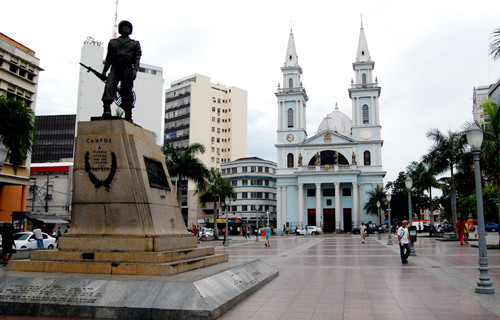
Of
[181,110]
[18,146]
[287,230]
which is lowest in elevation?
[287,230]

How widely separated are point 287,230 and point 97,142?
51.1 m

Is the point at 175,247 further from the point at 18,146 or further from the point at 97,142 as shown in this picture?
the point at 18,146

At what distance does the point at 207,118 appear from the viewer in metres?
90.7

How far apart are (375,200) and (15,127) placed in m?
52.9

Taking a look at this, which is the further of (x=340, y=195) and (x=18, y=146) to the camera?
(x=340, y=195)

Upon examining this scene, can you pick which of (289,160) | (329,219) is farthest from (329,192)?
(289,160)

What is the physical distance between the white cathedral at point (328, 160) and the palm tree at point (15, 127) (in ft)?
163

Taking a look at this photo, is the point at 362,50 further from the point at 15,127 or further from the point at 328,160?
the point at 15,127

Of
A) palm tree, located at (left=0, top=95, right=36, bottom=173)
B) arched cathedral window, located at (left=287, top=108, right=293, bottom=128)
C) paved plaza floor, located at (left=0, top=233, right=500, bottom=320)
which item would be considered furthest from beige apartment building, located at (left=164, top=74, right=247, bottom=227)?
paved plaza floor, located at (left=0, top=233, right=500, bottom=320)

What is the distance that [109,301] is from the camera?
6.72 meters

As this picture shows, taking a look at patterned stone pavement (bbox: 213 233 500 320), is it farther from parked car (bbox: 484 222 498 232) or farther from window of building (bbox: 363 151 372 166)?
parked car (bbox: 484 222 498 232)

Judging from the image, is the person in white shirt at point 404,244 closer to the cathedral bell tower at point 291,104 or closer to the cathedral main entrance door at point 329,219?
the cathedral main entrance door at point 329,219

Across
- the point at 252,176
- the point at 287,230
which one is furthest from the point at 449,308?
the point at 252,176

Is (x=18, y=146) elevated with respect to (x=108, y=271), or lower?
→ elevated
